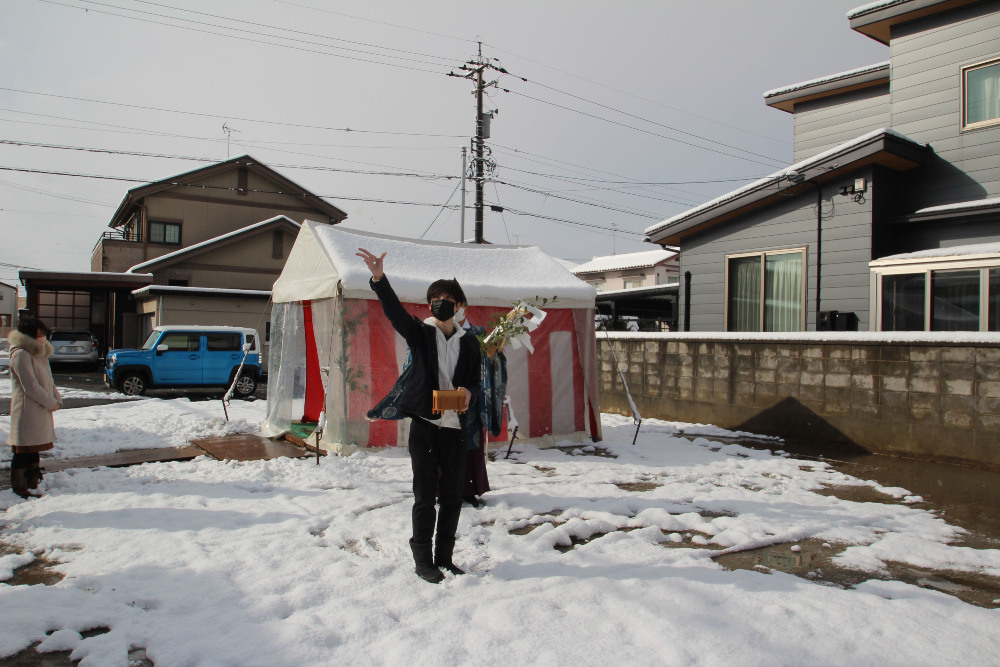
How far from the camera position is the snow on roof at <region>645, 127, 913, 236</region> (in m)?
8.55

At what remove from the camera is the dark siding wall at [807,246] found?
29.0ft

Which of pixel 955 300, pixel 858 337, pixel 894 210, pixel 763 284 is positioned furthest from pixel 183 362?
pixel 955 300

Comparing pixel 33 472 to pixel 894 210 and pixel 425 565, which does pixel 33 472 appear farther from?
pixel 894 210

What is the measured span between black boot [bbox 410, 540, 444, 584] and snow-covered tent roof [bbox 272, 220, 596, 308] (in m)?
3.60

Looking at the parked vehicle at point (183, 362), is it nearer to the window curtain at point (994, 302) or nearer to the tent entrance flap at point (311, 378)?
the tent entrance flap at point (311, 378)

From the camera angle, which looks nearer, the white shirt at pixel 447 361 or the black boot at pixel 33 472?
the white shirt at pixel 447 361

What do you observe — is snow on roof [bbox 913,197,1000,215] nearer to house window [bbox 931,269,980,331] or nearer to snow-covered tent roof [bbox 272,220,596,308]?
house window [bbox 931,269,980,331]

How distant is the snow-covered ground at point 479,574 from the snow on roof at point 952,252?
4.04 meters

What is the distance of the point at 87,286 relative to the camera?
66.3 feet

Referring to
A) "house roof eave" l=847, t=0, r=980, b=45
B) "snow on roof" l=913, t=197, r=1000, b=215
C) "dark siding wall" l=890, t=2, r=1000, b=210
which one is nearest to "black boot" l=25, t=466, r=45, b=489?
"snow on roof" l=913, t=197, r=1000, b=215

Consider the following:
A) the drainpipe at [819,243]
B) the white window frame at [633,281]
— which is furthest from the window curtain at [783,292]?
the white window frame at [633,281]

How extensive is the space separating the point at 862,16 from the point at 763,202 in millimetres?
3180

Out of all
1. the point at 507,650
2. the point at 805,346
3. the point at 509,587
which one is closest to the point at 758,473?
the point at 805,346

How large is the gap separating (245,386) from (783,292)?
426 inches
